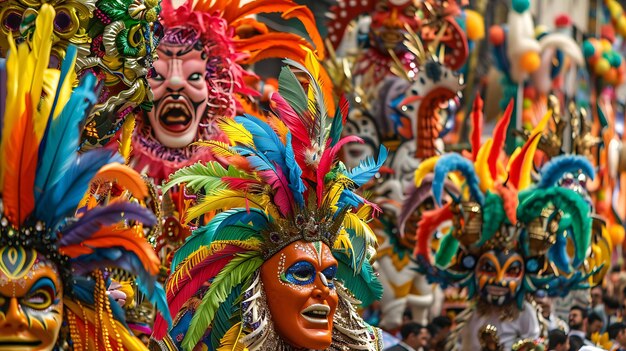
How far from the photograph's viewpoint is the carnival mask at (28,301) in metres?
4.11

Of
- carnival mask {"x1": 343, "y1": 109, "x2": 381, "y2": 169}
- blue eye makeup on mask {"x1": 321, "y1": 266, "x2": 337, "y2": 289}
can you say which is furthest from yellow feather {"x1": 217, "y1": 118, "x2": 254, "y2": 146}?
carnival mask {"x1": 343, "y1": 109, "x2": 381, "y2": 169}

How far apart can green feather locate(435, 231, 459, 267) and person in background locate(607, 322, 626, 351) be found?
5.08 ft

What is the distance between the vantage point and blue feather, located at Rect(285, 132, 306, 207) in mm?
5461

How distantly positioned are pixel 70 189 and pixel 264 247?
134 cm

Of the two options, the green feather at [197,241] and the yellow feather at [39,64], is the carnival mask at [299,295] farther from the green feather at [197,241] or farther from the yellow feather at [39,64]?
the yellow feather at [39,64]

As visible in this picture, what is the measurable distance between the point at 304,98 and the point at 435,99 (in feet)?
13.4

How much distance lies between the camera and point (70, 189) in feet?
14.0

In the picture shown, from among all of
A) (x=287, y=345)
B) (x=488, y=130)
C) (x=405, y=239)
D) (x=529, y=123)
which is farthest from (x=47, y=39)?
(x=488, y=130)

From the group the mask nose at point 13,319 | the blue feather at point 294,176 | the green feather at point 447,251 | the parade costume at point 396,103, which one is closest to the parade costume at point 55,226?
the mask nose at point 13,319

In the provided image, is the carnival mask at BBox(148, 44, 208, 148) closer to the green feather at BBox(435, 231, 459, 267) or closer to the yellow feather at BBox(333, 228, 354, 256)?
the yellow feather at BBox(333, 228, 354, 256)

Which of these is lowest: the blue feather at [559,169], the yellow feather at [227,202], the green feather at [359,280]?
the blue feather at [559,169]

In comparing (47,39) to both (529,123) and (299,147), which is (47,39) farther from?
(529,123)

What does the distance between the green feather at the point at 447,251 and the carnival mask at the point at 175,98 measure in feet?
6.58

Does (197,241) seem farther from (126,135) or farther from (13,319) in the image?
(13,319)
